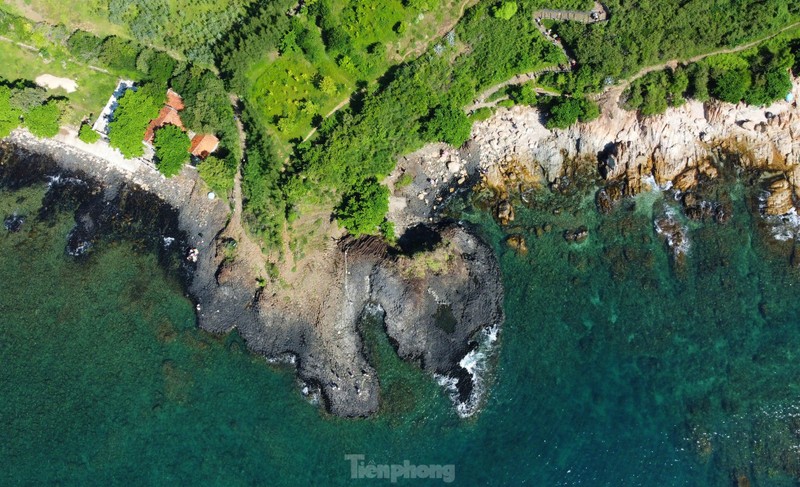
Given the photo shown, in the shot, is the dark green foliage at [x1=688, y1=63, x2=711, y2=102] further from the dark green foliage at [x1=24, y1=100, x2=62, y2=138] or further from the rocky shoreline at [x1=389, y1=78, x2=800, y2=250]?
the dark green foliage at [x1=24, y1=100, x2=62, y2=138]

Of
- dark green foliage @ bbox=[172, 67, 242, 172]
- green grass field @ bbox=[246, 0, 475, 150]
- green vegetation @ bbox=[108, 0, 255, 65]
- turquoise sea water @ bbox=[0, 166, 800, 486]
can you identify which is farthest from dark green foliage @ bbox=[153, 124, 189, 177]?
turquoise sea water @ bbox=[0, 166, 800, 486]

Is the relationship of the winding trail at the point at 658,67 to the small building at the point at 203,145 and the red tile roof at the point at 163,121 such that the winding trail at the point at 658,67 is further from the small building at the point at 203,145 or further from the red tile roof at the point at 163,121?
the red tile roof at the point at 163,121

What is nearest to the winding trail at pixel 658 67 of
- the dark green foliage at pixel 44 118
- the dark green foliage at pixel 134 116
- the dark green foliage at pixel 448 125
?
the dark green foliage at pixel 448 125

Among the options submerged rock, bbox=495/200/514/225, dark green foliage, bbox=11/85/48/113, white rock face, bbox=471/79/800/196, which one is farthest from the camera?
submerged rock, bbox=495/200/514/225

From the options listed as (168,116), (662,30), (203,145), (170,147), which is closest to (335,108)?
(203,145)

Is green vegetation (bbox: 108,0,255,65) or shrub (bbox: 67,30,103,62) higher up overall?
green vegetation (bbox: 108,0,255,65)

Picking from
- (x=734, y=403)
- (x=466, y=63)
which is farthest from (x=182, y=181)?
(x=734, y=403)
